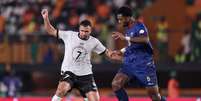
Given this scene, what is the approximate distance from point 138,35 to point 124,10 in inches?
22.5

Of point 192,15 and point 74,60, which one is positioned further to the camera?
point 192,15

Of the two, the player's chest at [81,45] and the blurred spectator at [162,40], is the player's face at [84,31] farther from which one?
the blurred spectator at [162,40]

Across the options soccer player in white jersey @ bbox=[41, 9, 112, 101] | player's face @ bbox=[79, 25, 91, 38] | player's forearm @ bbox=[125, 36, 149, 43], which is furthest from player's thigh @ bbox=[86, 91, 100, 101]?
player's forearm @ bbox=[125, 36, 149, 43]

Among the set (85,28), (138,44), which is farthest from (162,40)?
(85,28)

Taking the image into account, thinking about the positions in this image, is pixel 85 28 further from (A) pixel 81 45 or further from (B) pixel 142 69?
(B) pixel 142 69

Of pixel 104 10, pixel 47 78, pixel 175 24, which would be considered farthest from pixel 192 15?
pixel 47 78

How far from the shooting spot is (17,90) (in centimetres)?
2698

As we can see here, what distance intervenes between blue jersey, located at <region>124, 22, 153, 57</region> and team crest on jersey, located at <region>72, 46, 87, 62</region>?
0.85 m

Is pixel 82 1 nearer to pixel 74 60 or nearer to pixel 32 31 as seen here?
pixel 32 31

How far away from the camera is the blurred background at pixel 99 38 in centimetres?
2802

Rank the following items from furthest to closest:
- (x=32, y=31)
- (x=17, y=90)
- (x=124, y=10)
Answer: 1. (x=32, y=31)
2. (x=17, y=90)
3. (x=124, y=10)

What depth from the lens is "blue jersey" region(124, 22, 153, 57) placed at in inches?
656

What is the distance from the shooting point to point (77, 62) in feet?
55.8

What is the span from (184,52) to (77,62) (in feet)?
38.2
